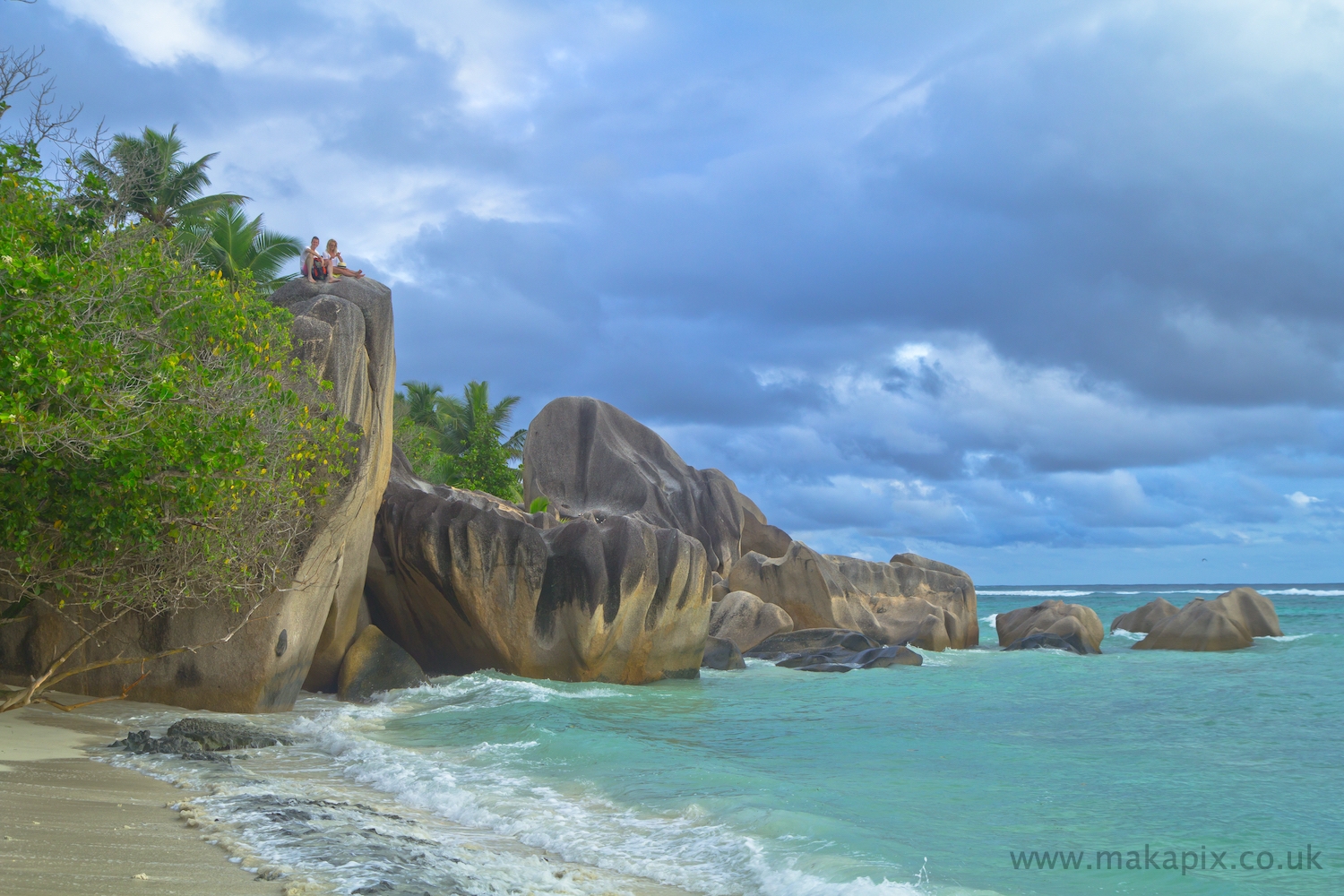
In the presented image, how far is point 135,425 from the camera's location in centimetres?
798

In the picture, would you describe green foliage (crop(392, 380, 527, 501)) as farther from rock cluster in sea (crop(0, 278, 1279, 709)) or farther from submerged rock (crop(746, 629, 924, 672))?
submerged rock (crop(746, 629, 924, 672))

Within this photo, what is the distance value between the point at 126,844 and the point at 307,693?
9.92 m

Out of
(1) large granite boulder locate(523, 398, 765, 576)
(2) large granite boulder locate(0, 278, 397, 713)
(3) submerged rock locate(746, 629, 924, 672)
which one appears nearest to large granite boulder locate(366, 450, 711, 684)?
(2) large granite boulder locate(0, 278, 397, 713)

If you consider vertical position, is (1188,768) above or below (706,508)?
below

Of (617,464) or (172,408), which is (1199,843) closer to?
(172,408)

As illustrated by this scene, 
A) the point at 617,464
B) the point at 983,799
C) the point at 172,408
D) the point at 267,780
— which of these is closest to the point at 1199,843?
the point at 983,799

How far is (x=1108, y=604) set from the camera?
72312 millimetres

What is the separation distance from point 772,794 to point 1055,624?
79.5 ft

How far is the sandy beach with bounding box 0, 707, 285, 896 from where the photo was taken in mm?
4766

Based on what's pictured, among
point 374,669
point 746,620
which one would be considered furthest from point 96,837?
point 746,620

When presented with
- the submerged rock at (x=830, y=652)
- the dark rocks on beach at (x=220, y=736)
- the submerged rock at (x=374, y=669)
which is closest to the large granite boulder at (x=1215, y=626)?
the submerged rock at (x=830, y=652)

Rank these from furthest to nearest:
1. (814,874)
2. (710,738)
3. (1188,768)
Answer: (710,738) < (1188,768) < (814,874)

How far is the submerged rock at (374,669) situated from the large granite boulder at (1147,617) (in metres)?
26.9

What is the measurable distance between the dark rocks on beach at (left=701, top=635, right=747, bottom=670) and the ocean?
4389mm
